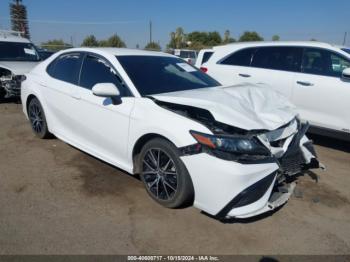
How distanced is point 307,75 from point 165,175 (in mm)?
3638

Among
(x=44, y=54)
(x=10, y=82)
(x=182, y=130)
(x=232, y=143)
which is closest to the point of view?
(x=232, y=143)

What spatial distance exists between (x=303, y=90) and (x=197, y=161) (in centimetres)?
353

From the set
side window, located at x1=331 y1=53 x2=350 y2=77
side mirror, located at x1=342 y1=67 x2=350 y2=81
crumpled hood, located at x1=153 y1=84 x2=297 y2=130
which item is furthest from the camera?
side window, located at x1=331 y1=53 x2=350 y2=77

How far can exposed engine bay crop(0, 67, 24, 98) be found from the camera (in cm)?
826

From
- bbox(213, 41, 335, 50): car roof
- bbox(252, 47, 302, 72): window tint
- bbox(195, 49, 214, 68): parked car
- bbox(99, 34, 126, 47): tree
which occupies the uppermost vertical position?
bbox(213, 41, 335, 50): car roof

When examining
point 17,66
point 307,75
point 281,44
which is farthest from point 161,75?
point 17,66

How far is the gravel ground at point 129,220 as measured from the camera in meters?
2.85

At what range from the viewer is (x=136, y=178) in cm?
417

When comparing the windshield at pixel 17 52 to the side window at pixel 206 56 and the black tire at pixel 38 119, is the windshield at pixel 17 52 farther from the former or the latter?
the side window at pixel 206 56

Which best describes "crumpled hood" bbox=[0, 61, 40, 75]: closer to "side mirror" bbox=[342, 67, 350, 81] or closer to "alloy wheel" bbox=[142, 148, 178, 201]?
"alloy wheel" bbox=[142, 148, 178, 201]

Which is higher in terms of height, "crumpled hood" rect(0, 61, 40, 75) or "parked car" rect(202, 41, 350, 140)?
"parked car" rect(202, 41, 350, 140)

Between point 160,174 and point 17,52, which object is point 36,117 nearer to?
point 160,174

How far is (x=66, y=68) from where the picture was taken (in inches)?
187

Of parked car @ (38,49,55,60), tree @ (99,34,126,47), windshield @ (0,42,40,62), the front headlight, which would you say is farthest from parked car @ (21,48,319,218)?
tree @ (99,34,126,47)
